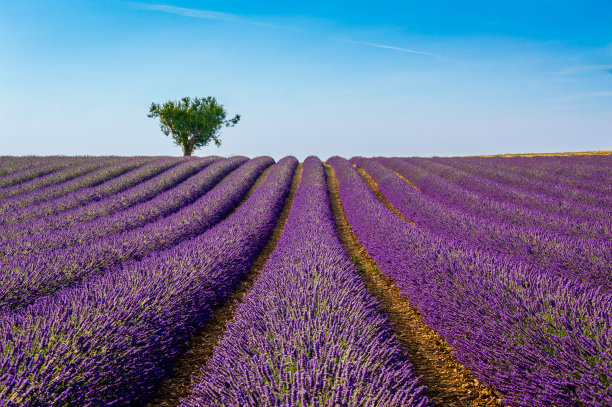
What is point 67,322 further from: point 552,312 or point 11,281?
point 552,312

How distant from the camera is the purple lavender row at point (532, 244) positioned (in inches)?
179

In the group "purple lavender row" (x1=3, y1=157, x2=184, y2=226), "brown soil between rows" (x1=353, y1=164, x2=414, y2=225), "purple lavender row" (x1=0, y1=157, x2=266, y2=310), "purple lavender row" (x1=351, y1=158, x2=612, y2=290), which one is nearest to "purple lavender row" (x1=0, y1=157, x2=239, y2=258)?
"purple lavender row" (x1=0, y1=157, x2=266, y2=310)

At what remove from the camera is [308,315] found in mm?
2883

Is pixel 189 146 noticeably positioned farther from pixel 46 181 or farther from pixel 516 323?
pixel 516 323

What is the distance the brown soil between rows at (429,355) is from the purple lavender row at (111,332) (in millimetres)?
2161

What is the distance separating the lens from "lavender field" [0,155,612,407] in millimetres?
2234

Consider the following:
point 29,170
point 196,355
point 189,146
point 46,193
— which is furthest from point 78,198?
point 189,146

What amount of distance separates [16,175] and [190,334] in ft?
49.9

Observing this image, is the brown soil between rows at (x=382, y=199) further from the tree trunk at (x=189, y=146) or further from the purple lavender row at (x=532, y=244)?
the tree trunk at (x=189, y=146)

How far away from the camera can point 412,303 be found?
15.1ft

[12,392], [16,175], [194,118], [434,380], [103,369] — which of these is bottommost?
[434,380]

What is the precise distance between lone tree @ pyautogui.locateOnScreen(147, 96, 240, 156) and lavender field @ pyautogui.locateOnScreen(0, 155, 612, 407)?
23.7 metres

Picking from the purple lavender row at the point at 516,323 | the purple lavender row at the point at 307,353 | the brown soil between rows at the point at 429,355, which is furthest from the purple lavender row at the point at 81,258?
the purple lavender row at the point at 516,323

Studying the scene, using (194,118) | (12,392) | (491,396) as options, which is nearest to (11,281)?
(12,392)
